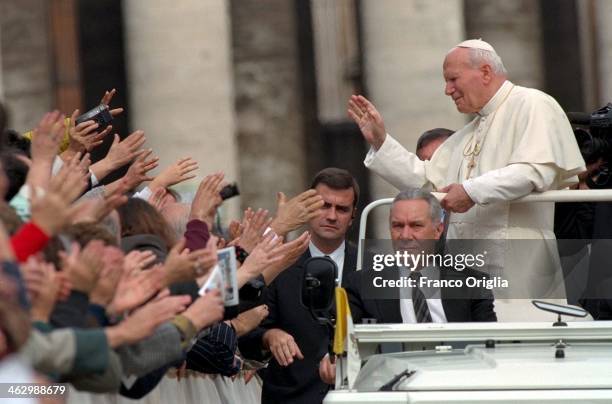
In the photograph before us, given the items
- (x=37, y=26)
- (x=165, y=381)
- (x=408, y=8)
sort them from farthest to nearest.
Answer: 1. (x=37, y=26)
2. (x=408, y=8)
3. (x=165, y=381)

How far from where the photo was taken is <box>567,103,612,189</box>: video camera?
11.9 m

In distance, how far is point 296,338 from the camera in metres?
12.5

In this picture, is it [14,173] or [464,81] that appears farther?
[464,81]

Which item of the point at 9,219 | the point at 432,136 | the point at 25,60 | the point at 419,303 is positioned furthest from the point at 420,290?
the point at 25,60

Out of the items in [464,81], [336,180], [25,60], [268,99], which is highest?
[464,81]

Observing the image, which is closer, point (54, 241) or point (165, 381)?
point (54, 241)

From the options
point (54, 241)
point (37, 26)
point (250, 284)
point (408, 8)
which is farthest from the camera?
point (37, 26)

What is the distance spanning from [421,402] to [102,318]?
1.37m

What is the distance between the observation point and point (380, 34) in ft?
107

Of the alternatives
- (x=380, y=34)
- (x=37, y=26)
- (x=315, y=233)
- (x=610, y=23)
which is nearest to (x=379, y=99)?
(x=380, y=34)

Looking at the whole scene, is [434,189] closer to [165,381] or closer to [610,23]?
[165,381]

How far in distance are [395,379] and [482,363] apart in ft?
1.38

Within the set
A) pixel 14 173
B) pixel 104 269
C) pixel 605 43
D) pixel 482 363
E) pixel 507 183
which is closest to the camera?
pixel 104 269

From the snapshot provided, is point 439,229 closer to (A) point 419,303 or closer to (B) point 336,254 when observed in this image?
(A) point 419,303
